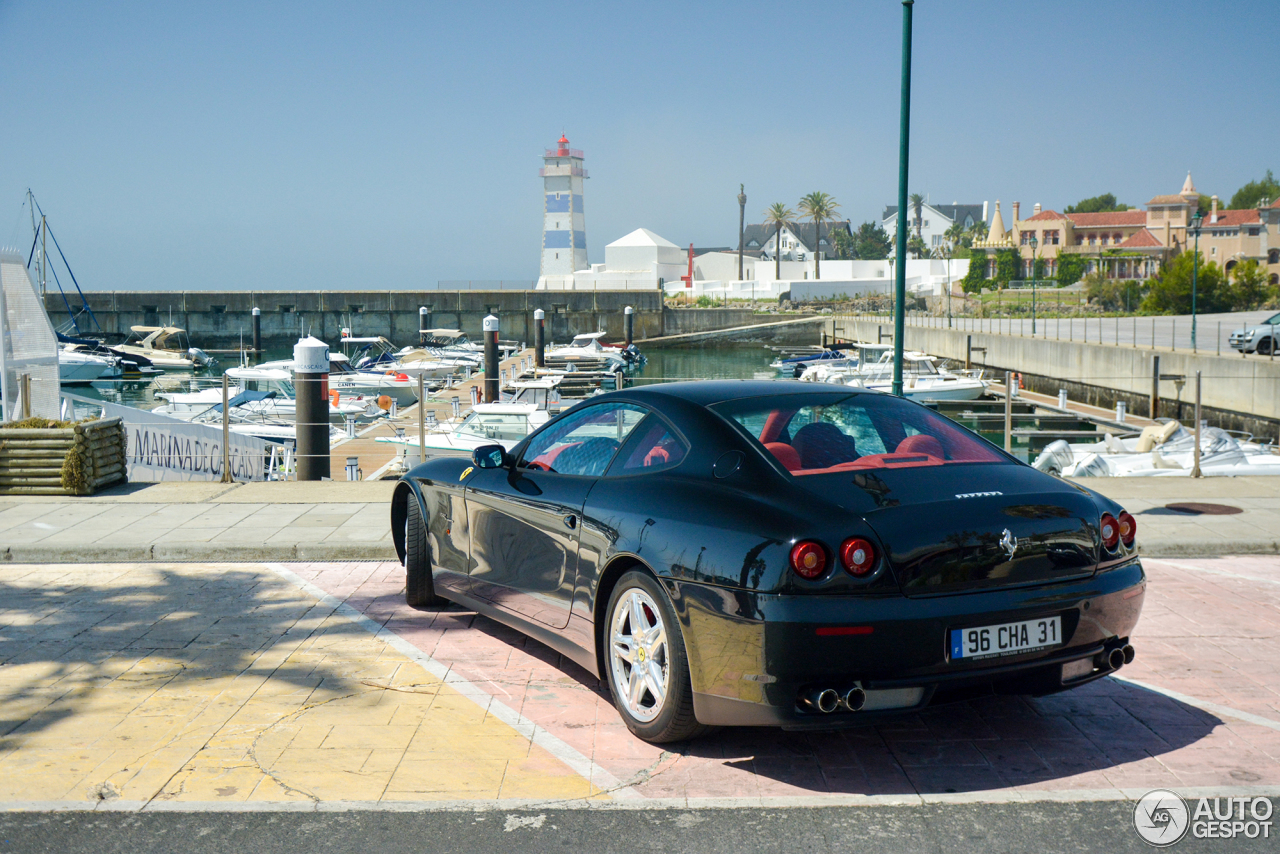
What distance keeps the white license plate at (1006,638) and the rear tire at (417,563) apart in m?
3.45

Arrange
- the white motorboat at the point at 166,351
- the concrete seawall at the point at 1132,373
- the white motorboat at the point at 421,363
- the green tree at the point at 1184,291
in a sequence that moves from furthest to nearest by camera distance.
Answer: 1. the green tree at the point at 1184,291
2. the white motorboat at the point at 166,351
3. the white motorboat at the point at 421,363
4. the concrete seawall at the point at 1132,373

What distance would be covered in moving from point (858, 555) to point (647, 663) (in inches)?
41.9

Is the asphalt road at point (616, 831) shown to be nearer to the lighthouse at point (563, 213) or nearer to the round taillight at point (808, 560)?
the round taillight at point (808, 560)

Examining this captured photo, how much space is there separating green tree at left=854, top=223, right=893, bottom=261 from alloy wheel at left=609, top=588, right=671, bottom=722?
135503 mm

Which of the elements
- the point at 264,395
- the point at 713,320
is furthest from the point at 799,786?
the point at 713,320

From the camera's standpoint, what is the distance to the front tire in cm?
408

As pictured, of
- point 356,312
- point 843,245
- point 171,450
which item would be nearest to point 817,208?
point 843,245

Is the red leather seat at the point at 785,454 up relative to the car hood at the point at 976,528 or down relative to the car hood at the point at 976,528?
up

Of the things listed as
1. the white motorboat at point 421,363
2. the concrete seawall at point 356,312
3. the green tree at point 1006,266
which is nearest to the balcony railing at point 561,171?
the concrete seawall at point 356,312

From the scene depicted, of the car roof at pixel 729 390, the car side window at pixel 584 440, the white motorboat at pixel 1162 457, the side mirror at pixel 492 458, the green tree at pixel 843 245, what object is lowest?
the white motorboat at pixel 1162 457

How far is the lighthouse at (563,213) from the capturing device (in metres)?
107

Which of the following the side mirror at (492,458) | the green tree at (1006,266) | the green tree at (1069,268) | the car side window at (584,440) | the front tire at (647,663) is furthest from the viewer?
the green tree at (1006,266)

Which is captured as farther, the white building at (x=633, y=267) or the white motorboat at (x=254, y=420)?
the white building at (x=633, y=267)

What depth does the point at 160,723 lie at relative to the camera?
4625mm
